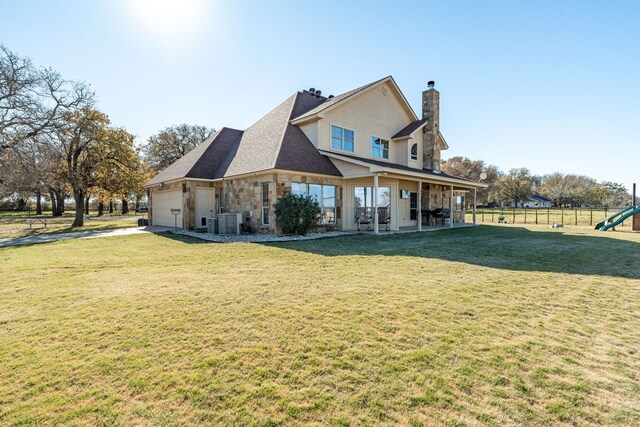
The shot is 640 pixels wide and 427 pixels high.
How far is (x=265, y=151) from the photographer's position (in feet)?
49.0

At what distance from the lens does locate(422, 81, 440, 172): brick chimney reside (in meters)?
19.9

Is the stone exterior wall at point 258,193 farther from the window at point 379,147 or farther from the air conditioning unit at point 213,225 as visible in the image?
the window at point 379,147

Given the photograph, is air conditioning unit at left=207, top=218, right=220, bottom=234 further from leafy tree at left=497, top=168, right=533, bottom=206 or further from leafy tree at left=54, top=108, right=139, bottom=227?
leafy tree at left=497, top=168, right=533, bottom=206

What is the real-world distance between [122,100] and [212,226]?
9.94 meters

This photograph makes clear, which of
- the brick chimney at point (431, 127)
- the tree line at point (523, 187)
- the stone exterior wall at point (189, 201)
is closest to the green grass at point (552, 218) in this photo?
the brick chimney at point (431, 127)

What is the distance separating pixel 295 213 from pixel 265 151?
4.09m

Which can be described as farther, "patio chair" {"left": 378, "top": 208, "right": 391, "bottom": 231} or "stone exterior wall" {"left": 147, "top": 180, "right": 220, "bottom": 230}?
"stone exterior wall" {"left": 147, "top": 180, "right": 220, "bottom": 230}

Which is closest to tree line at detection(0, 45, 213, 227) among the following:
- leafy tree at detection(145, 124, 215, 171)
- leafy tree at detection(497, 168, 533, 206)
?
leafy tree at detection(145, 124, 215, 171)

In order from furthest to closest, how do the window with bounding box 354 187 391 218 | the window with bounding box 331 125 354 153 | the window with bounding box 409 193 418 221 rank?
the window with bounding box 409 193 418 221 < the window with bounding box 331 125 354 153 < the window with bounding box 354 187 391 218

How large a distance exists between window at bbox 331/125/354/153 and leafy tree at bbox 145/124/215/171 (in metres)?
28.5

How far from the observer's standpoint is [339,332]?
3496 millimetres

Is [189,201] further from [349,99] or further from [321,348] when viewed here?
[321,348]

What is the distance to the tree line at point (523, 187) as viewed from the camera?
176 feet

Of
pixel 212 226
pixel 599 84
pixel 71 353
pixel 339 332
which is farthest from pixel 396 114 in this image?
pixel 71 353
